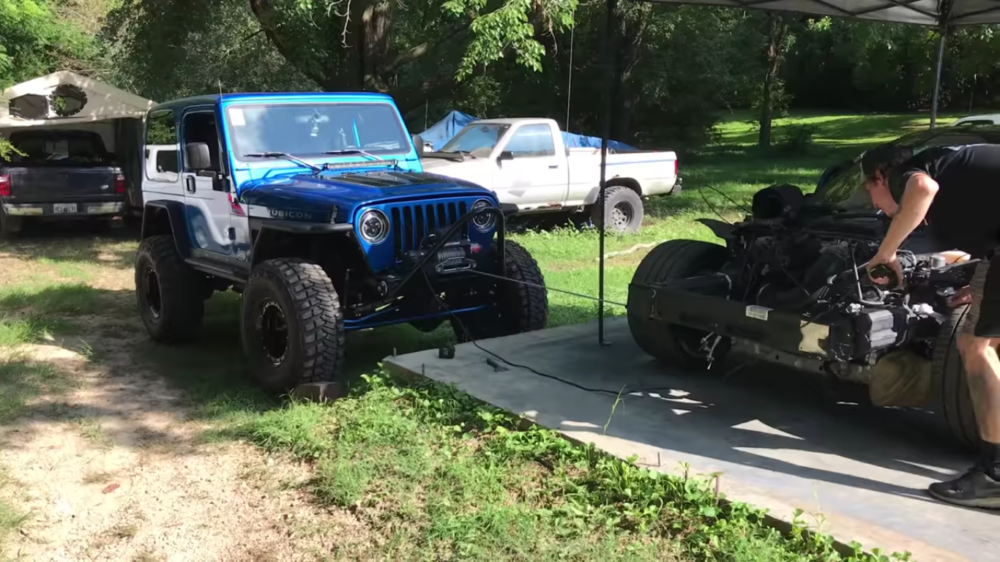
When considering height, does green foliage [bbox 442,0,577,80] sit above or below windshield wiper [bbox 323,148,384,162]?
above

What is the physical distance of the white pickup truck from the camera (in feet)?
41.7

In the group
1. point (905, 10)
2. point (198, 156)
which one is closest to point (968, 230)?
point (198, 156)

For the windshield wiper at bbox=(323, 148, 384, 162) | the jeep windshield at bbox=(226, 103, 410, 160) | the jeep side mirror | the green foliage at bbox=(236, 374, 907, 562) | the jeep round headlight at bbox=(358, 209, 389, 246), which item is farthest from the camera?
the windshield wiper at bbox=(323, 148, 384, 162)

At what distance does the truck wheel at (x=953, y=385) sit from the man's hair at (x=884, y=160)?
738 mm

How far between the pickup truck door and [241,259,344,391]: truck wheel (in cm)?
693

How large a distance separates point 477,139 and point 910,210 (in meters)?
9.65

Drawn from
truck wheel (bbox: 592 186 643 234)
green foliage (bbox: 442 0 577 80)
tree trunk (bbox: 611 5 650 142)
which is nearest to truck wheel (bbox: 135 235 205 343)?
green foliage (bbox: 442 0 577 80)

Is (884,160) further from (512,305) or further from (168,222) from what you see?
(168,222)

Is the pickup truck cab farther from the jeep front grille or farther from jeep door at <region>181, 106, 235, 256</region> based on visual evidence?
the jeep front grille

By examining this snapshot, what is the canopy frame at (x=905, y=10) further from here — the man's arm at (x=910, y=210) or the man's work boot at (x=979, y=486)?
the man's work boot at (x=979, y=486)

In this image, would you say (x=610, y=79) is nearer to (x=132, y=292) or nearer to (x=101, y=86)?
(x=132, y=292)

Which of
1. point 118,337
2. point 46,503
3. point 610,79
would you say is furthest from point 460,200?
point 118,337

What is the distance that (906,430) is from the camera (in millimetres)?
4941

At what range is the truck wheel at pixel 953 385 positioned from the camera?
13.9ft
